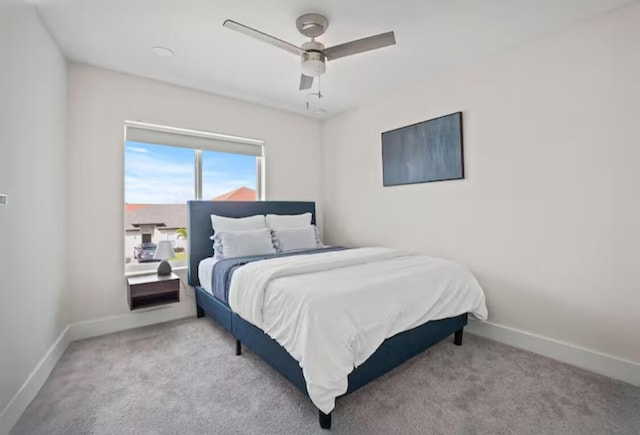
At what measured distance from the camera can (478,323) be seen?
2.93 metres

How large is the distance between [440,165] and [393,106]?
1055 millimetres

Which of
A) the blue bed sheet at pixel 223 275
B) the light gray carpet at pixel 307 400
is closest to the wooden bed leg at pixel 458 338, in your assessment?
the light gray carpet at pixel 307 400

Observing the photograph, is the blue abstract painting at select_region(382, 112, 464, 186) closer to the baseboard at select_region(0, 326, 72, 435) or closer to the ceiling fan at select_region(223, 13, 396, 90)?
the ceiling fan at select_region(223, 13, 396, 90)

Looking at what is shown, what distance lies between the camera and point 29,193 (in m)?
2.02

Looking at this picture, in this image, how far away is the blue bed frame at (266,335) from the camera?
5.99 ft

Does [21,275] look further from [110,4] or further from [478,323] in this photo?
[478,323]

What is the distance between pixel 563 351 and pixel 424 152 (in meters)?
2.20

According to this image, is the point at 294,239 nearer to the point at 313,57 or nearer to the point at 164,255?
the point at 164,255

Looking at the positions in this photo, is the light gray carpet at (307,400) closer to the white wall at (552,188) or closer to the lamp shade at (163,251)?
the white wall at (552,188)

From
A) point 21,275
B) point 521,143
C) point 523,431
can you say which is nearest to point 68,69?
point 21,275

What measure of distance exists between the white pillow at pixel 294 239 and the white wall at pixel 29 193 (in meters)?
2.07

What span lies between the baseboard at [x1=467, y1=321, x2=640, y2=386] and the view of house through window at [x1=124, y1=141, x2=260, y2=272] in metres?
3.32

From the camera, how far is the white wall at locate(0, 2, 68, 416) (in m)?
→ 1.69

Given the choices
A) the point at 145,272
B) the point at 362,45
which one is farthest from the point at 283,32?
the point at 145,272
